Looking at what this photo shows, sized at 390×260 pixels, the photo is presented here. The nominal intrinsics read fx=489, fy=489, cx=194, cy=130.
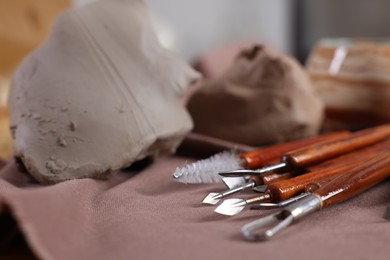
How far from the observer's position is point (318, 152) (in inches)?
26.2

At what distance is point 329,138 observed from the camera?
0.77 metres

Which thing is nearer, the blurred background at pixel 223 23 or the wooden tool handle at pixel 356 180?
the wooden tool handle at pixel 356 180

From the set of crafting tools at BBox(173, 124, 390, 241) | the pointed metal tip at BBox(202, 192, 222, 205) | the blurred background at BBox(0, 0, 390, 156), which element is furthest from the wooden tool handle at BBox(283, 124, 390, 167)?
the blurred background at BBox(0, 0, 390, 156)

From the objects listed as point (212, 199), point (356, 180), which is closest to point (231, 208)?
point (212, 199)

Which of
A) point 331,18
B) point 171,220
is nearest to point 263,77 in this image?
point 171,220

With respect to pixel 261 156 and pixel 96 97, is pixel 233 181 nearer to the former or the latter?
pixel 261 156

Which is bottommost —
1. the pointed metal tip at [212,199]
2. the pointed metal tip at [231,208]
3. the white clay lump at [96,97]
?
the pointed metal tip at [212,199]

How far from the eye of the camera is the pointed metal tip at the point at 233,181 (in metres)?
0.62

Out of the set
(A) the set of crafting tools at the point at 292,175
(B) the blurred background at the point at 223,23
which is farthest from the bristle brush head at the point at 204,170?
(B) the blurred background at the point at 223,23

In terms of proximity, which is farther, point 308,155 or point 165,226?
point 308,155

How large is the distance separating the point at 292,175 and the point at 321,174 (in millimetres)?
51

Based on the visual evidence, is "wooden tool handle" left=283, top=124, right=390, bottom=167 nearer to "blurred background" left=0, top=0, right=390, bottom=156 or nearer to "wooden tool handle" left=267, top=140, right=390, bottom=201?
"wooden tool handle" left=267, top=140, right=390, bottom=201

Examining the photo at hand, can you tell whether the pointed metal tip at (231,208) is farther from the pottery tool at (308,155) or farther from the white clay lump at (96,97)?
the white clay lump at (96,97)

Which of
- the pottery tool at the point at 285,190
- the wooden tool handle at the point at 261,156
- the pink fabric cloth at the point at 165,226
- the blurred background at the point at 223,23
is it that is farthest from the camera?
the blurred background at the point at 223,23
